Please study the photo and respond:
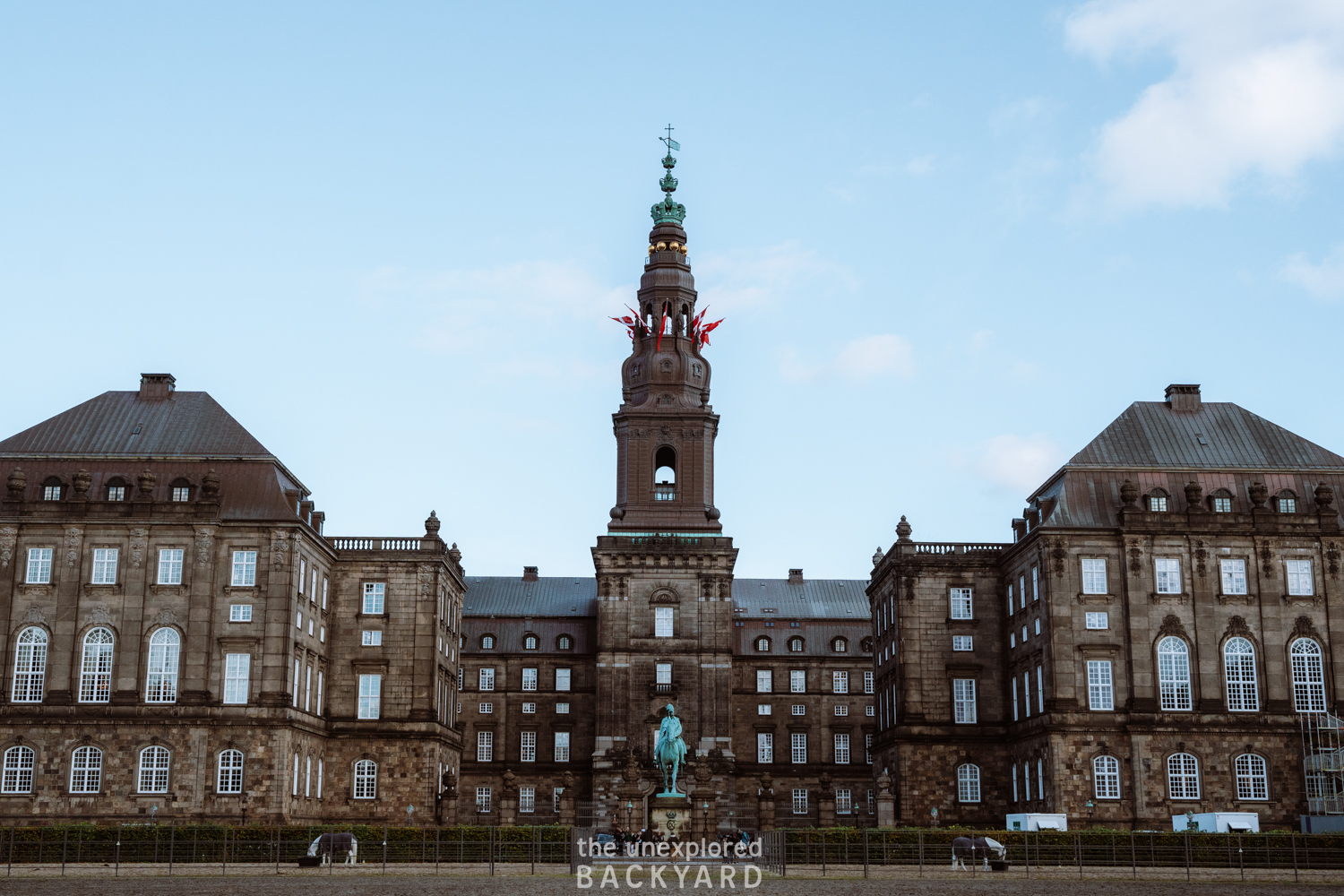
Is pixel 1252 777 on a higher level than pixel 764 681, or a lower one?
lower

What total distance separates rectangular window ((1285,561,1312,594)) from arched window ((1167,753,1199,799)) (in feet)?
34.8

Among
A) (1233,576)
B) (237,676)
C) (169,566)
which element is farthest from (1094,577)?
(169,566)

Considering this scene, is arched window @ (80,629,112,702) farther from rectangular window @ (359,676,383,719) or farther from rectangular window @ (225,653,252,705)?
rectangular window @ (359,676,383,719)

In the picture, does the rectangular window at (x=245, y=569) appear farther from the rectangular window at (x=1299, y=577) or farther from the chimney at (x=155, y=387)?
the rectangular window at (x=1299, y=577)

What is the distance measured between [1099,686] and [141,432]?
176ft

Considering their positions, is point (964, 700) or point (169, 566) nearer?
point (169, 566)

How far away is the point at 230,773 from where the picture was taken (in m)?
74.7

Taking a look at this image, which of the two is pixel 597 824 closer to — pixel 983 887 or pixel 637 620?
pixel 637 620

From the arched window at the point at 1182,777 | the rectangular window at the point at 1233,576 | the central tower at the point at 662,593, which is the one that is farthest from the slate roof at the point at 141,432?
the rectangular window at the point at 1233,576

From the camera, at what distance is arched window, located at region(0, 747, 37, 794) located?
73.6 metres

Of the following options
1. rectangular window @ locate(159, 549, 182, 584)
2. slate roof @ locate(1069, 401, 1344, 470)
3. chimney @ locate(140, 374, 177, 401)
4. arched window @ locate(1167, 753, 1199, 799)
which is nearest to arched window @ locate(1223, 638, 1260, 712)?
arched window @ locate(1167, 753, 1199, 799)

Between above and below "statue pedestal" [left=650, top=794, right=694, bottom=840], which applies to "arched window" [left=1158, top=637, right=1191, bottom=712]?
above

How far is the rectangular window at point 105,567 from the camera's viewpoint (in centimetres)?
7650

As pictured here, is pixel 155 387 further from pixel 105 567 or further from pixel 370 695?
pixel 370 695
